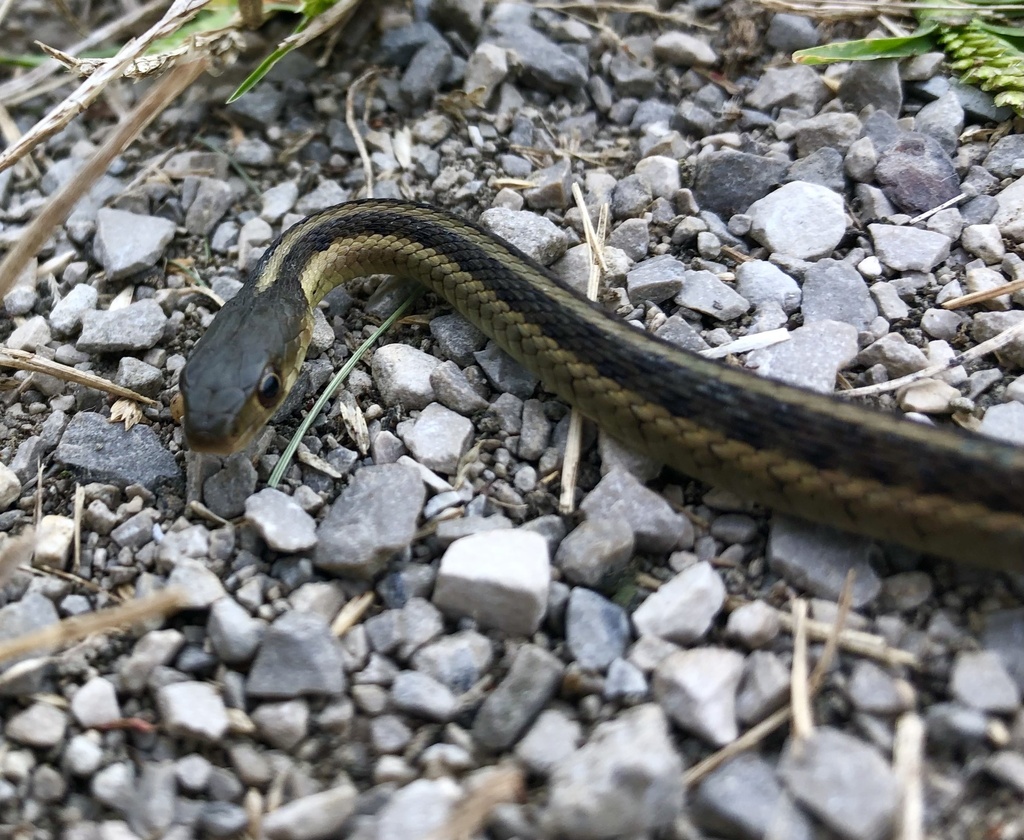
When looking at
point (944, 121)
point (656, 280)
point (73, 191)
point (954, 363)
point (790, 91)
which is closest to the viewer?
point (73, 191)

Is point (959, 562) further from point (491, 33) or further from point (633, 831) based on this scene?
point (491, 33)

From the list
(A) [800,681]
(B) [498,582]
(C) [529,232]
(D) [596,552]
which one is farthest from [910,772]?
(C) [529,232]

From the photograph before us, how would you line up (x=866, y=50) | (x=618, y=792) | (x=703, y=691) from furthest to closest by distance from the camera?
(x=866, y=50) → (x=703, y=691) → (x=618, y=792)

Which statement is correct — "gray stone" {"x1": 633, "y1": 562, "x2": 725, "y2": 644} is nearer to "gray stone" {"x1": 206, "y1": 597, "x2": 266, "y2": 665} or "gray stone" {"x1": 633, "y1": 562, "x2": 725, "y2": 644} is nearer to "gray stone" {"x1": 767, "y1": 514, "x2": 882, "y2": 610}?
"gray stone" {"x1": 767, "y1": 514, "x2": 882, "y2": 610}

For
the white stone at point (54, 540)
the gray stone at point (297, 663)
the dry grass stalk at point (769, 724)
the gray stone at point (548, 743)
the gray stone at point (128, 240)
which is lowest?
the dry grass stalk at point (769, 724)

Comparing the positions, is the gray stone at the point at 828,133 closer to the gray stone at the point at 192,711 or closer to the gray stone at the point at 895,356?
the gray stone at the point at 895,356

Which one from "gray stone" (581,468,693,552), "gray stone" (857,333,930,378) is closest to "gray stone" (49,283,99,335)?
"gray stone" (581,468,693,552)

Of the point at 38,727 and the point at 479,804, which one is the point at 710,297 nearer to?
the point at 479,804

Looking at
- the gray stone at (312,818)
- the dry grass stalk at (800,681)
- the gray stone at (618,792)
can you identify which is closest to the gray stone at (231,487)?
the gray stone at (312,818)

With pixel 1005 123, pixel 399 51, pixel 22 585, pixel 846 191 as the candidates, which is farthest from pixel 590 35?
pixel 22 585
